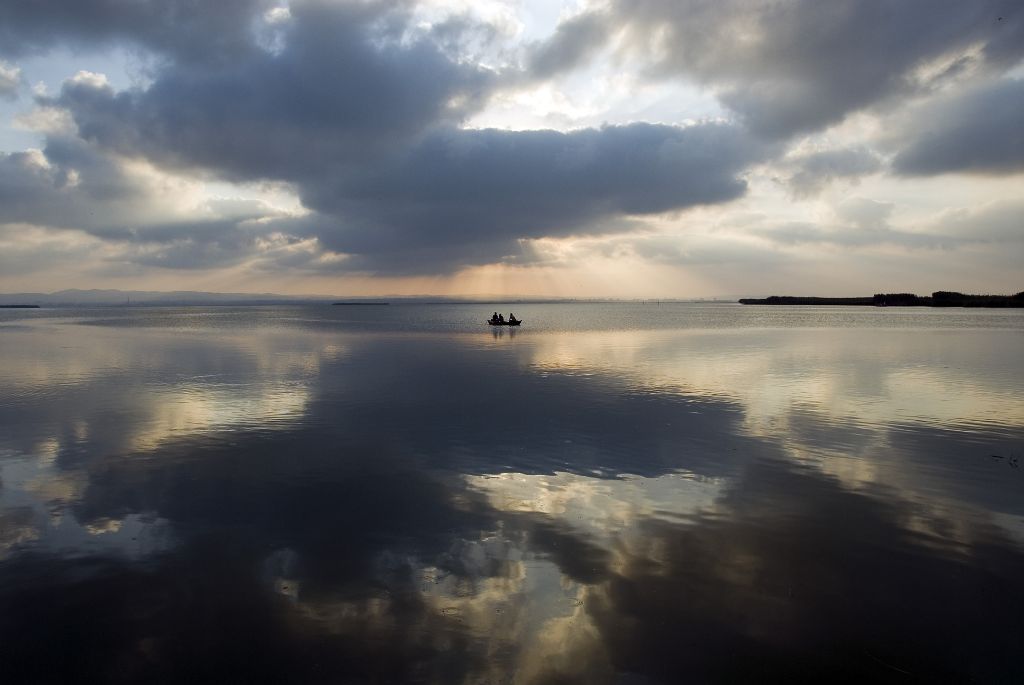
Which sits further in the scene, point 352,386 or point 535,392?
point 352,386

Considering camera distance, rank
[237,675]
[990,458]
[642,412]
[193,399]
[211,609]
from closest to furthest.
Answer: [237,675] < [211,609] < [990,458] < [642,412] < [193,399]

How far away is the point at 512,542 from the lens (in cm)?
1148

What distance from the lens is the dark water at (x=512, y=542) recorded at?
8.04 m

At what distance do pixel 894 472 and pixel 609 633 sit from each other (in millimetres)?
11983

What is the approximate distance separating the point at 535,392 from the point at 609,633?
21912 millimetres

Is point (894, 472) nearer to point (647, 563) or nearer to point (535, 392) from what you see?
point (647, 563)

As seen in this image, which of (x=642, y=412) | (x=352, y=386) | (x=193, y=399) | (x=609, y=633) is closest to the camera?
(x=609, y=633)

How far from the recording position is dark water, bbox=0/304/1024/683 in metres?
8.04

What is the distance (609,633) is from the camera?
27.8 feet

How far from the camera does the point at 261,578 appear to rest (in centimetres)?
1009

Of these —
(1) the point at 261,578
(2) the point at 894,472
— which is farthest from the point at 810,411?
(1) the point at 261,578

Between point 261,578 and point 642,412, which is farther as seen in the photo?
A: point 642,412

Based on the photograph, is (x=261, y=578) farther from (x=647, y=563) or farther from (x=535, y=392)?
(x=535, y=392)

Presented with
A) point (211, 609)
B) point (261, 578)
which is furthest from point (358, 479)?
point (211, 609)
